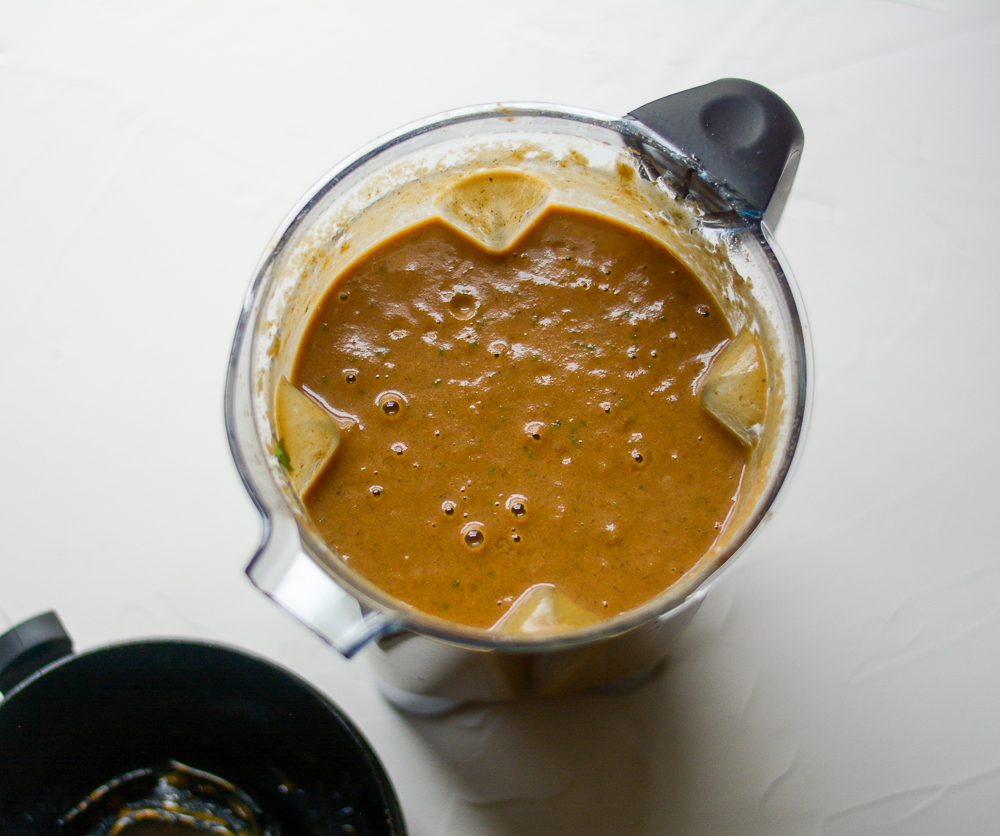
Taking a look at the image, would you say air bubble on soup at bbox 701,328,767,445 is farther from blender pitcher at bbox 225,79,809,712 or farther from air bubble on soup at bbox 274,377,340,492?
air bubble on soup at bbox 274,377,340,492

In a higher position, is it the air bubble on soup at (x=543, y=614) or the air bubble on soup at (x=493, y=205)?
the air bubble on soup at (x=493, y=205)

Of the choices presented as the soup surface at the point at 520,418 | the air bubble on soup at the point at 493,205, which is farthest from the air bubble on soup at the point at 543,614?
the air bubble on soup at the point at 493,205

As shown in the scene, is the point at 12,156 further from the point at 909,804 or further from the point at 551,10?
the point at 909,804

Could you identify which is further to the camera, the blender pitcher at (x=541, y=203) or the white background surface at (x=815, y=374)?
the white background surface at (x=815, y=374)

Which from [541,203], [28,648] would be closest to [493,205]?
[541,203]

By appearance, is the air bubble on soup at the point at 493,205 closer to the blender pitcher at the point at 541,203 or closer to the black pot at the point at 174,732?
the blender pitcher at the point at 541,203

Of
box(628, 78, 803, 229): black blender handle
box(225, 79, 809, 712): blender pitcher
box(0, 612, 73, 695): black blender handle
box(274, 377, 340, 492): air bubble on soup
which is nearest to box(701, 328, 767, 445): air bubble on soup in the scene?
box(225, 79, 809, 712): blender pitcher
